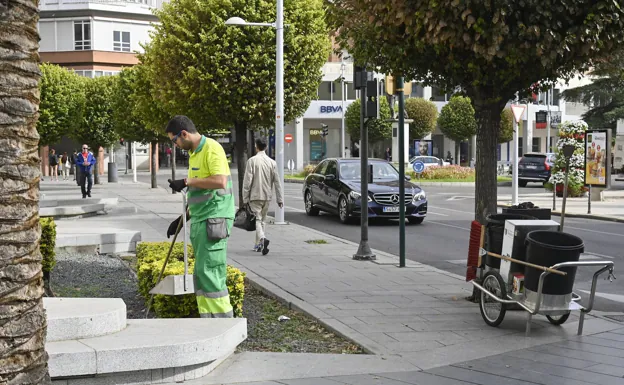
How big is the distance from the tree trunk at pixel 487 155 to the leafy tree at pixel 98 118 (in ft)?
112

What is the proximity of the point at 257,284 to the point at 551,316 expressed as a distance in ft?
11.7

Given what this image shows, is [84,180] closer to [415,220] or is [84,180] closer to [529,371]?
[415,220]

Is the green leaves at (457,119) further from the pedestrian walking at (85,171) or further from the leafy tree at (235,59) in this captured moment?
the leafy tree at (235,59)

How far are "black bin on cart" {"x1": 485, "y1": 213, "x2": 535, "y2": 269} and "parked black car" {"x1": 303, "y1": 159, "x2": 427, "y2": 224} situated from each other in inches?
408

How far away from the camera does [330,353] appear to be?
22.2ft

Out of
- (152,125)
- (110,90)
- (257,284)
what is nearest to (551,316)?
(257,284)

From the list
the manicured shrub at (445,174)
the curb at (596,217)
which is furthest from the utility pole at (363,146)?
the manicured shrub at (445,174)

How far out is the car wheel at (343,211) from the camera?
1945 cm

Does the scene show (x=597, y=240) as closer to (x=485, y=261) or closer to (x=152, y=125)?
(x=485, y=261)

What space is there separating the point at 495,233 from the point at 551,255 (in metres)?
1.12

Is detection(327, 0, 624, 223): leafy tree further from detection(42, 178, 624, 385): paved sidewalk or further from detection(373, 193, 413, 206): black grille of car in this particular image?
detection(373, 193, 413, 206): black grille of car

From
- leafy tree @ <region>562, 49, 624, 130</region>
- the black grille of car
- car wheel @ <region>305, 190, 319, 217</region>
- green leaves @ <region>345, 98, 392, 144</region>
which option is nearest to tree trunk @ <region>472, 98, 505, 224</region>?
the black grille of car

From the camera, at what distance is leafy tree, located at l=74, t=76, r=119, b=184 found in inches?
1631

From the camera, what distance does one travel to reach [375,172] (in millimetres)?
20688
